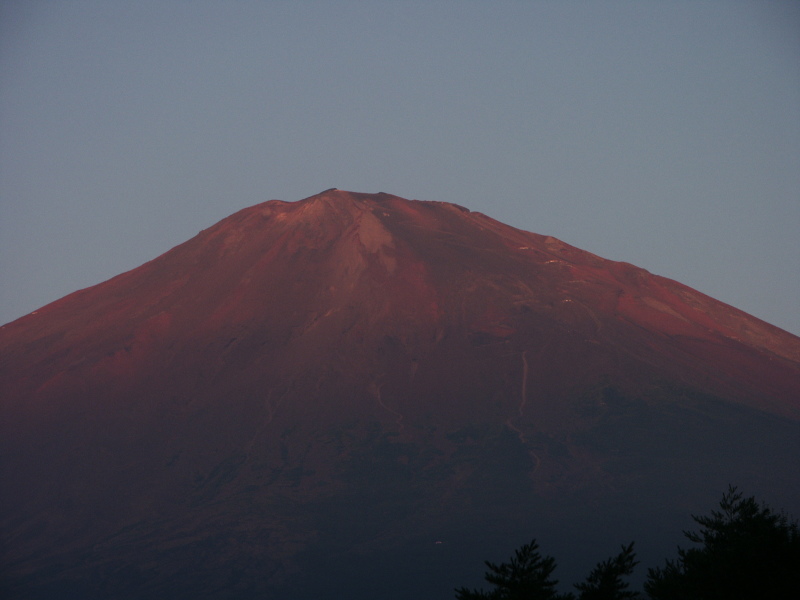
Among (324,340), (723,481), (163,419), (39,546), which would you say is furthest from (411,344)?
(39,546)

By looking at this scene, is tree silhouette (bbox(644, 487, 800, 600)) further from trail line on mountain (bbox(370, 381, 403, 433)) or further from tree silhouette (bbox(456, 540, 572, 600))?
trail line on mountain (bbox(370, 381, 403, 433))

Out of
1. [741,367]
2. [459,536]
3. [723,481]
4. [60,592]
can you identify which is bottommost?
[60,592]

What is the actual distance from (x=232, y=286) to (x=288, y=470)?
20.3 m

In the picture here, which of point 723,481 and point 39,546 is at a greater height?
point 723,481

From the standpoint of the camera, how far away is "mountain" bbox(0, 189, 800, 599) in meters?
55.9

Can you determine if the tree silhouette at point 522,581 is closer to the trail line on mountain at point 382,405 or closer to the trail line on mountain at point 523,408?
the trail line on mountain at point 523,408

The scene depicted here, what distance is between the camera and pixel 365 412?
6669 centimetres

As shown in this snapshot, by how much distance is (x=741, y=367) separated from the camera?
7431cm

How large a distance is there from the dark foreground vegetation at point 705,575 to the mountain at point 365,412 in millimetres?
29257

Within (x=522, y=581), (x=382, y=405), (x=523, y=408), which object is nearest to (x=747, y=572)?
(x=522, y=581)

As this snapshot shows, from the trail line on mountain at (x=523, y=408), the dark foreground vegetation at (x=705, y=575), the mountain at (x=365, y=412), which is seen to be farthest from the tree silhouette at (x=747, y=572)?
the trail line on mountain at (x=523, y=408)

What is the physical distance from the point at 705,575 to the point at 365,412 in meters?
46.2

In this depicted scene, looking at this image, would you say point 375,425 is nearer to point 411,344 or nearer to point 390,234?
point 411,344

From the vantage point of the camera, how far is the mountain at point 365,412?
55906 mm
